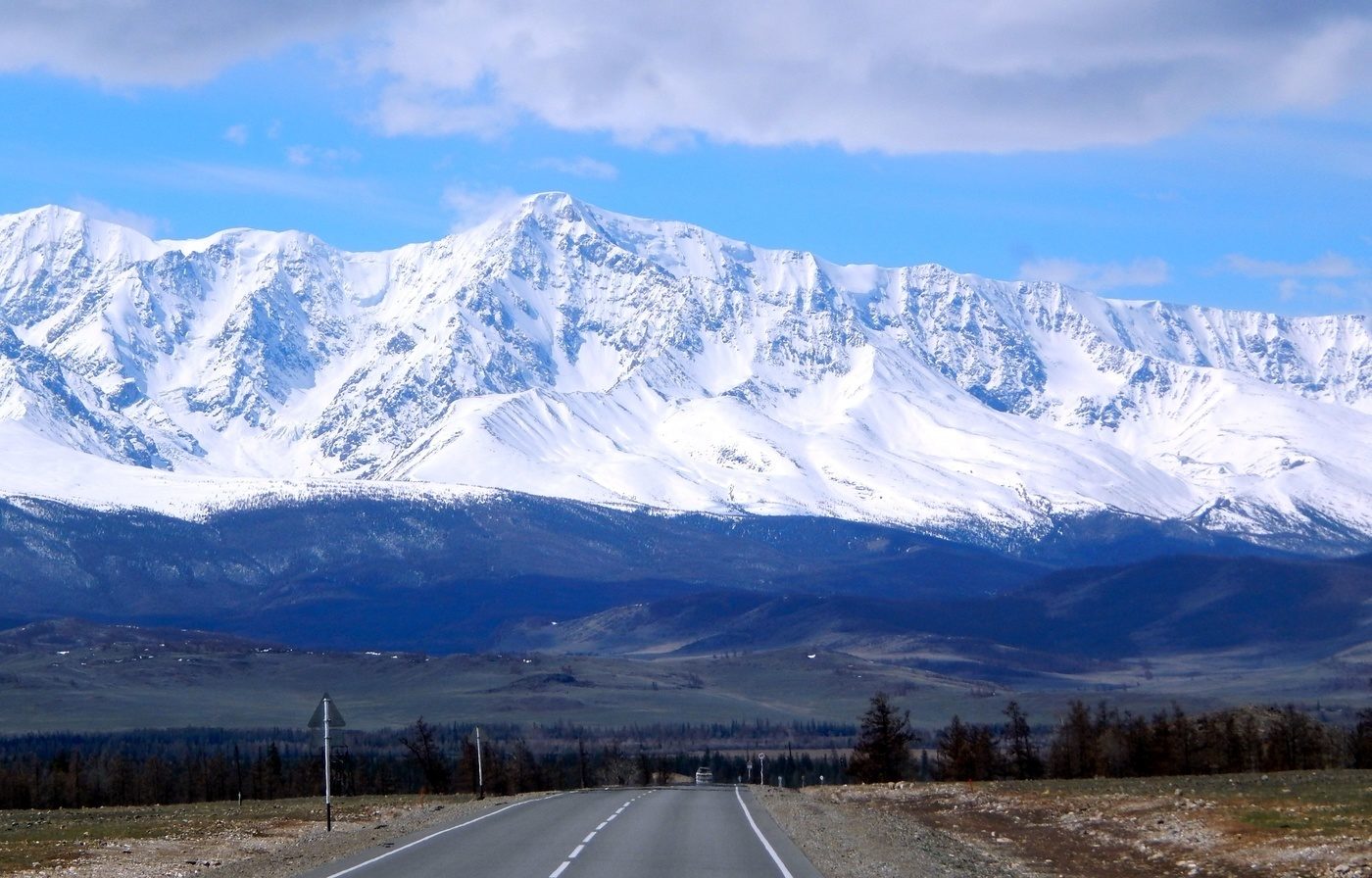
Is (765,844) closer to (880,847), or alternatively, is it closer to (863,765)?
(880,847)

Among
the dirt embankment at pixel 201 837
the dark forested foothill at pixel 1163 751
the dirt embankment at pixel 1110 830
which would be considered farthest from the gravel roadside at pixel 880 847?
the dark forested foothill at pixel 1163 751

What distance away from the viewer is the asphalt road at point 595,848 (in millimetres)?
42250

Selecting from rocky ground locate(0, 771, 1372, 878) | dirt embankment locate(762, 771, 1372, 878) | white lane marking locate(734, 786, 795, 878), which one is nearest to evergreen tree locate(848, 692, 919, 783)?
rocky ground locate(0, 771, 1372, 878)

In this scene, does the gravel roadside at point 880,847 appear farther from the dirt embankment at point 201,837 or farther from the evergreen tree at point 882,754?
the evergreen tree at point 882,754

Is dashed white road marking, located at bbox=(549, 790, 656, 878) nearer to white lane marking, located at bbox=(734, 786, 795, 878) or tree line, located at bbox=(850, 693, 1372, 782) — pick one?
white lane marking, located at bbox=(734, 786, 795, 878)

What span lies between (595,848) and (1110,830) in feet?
50.2

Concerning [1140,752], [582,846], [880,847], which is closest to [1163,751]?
[1140,752]

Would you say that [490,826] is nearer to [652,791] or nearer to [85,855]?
[85,855]

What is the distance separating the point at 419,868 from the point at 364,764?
109498 mm

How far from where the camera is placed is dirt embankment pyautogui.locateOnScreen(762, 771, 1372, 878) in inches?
1746

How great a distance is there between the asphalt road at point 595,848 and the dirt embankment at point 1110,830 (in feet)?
4.46

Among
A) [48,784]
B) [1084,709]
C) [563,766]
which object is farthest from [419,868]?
[563,766]

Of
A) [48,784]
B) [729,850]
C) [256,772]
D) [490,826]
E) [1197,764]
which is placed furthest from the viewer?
[256,772]

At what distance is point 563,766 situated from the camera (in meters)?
158
